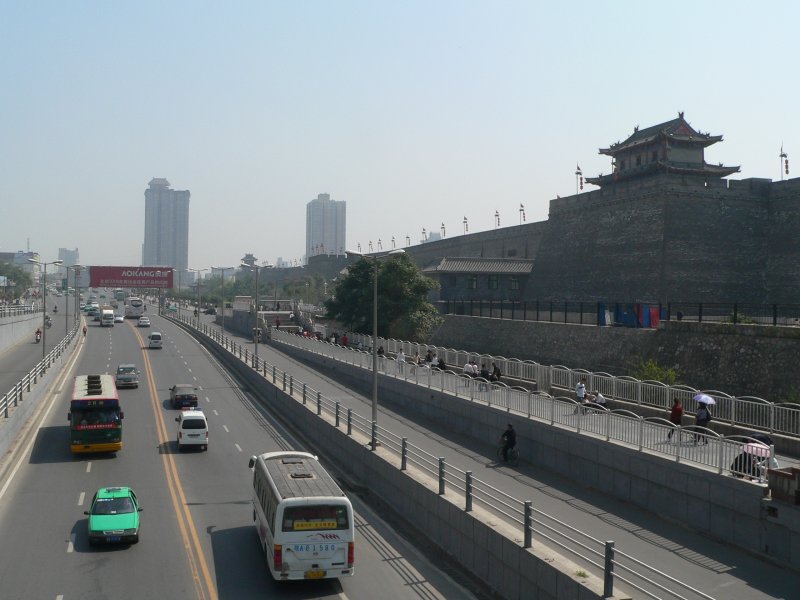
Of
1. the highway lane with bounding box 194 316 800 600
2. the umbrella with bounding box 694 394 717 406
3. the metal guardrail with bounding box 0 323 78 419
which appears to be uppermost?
the umbrella with bounding box 694 394 717 406

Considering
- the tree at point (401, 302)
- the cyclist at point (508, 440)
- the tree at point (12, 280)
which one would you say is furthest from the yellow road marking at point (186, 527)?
the tree at point (12, 280)

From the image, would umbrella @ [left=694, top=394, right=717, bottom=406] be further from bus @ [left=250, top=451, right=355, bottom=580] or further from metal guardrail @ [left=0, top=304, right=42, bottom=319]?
metal guardrail @ [left=0, top=304, right=42, bottom=319]

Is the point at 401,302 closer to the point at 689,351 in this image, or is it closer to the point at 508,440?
the point at 689,351

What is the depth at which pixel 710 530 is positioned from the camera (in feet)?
55.6

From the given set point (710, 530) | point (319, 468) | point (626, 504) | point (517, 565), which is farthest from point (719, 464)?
point (319, 468)

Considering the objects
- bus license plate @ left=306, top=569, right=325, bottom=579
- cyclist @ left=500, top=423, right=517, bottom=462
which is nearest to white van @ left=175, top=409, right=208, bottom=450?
cyclist @ left=500, top=423, right=517, bottom=462

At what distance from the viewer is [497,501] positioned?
17.0 metres

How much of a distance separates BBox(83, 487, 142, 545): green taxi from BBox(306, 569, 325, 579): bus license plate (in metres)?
5.01

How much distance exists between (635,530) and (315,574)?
7.02m

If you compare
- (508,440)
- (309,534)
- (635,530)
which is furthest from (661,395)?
(309,534)

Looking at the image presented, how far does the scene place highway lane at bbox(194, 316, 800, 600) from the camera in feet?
46.7

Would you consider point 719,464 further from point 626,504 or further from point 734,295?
point 734,295

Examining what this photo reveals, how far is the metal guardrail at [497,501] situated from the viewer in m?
12.0

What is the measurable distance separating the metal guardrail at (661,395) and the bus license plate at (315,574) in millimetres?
12117
